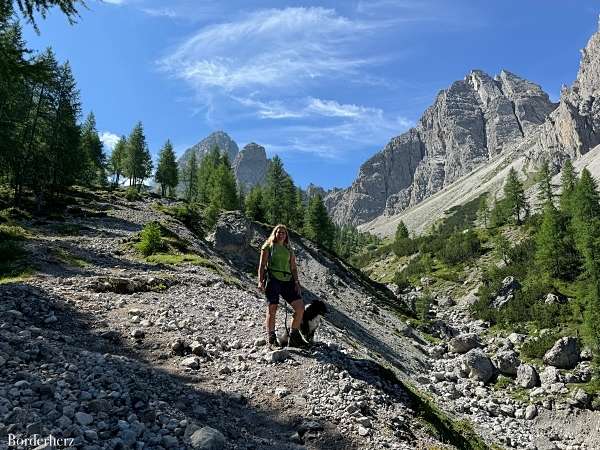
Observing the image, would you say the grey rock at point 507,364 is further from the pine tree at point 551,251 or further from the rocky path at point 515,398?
the pine tree at point 551,251

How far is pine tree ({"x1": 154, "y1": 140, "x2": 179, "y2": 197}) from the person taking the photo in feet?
324

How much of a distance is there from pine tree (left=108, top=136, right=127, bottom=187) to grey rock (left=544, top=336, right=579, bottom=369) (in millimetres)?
82469

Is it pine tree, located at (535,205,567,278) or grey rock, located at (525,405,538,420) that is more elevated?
pine tree, located at (535,205,567,278)

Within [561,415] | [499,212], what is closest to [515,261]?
[499,212]

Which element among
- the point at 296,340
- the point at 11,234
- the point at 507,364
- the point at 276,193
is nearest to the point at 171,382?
the point at 296,340

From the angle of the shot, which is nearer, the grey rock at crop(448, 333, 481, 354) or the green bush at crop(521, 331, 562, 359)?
the green bush at crop(521, 331, 562, 359)

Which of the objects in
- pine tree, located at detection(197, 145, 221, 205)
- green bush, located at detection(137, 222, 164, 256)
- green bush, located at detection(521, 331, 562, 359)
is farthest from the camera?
pine tree, located at detection(197, 145, 221, 205)

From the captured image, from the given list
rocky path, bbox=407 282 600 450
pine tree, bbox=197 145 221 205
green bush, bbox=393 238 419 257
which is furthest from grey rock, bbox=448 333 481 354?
green bush, bbox=393 238 419 257

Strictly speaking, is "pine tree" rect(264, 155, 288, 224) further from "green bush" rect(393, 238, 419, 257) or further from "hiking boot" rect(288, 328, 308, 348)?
"hiking boot" rect(288, 328, 308, 348)

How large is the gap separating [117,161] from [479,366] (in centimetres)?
8749

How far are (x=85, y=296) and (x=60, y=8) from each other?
953cm

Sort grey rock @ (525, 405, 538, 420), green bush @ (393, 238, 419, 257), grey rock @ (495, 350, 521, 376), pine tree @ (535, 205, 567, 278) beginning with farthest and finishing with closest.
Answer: green bush @ (393, 238, 419, 257) → pine tree @ (535, 205, 567, 278) → grey rock @ (495, 350, 521, 376) → grey rock @ (525, 405, 538, 420)

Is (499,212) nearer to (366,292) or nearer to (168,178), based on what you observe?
(366,292)

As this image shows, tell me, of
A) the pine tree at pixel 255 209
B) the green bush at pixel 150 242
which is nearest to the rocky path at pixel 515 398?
the green bush at pixel 150 242
